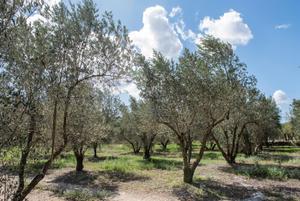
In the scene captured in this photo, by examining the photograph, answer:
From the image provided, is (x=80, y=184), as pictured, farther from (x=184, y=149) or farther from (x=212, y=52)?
(x=212, y=52)

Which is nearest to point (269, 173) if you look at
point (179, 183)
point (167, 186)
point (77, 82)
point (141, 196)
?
point (179, 183)

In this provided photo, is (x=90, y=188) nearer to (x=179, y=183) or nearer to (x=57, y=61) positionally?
(x=179, y=183)

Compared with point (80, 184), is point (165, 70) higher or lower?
higher

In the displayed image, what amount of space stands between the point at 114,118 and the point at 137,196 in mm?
29162

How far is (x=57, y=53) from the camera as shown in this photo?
11305 mm

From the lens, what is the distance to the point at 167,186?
19.8 metres

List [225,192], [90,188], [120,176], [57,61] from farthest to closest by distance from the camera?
[120,176]
[90,188]
[225,192]
[57,61]

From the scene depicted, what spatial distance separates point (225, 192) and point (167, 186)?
3.27 metres

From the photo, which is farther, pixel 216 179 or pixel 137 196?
pixel 216 179

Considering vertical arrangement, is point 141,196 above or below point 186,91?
below

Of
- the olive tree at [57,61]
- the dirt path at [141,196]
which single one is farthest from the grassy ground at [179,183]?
the olive tree at [57,61]

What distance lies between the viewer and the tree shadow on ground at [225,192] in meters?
17.6

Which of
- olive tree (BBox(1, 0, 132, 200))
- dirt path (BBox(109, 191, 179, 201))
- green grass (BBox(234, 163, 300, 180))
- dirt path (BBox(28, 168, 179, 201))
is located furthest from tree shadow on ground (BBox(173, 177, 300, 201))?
olive tree (BBox(1, 0, 132, 200))

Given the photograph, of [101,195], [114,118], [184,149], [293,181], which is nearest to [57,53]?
[101,195]
